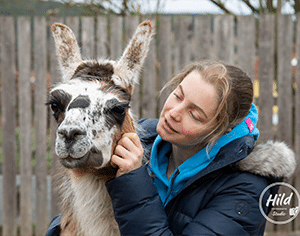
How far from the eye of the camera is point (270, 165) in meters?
1.43

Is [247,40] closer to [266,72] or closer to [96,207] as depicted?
[266,72]

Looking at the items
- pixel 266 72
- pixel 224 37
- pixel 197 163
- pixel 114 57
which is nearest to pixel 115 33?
pixel 114 57

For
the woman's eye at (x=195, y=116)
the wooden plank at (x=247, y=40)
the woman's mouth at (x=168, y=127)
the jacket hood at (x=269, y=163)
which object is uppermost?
the wooden plank at (x=247, y=40)

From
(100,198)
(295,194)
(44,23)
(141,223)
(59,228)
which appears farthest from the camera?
(295,194)

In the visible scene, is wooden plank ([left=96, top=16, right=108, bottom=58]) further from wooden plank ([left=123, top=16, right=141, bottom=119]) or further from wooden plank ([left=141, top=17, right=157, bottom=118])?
wooden plank ([left=141, top=17, right=157, bottom=118])

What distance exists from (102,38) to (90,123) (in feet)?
8.19

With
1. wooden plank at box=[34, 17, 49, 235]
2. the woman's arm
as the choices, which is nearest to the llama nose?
the woman's arm

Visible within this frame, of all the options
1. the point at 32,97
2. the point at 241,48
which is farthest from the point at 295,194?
the point at 32,97

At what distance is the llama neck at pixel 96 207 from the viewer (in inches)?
58.6

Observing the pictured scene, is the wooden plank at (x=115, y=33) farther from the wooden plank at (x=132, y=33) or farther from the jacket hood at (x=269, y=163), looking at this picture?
the jacket hood at (x=269, y=163)

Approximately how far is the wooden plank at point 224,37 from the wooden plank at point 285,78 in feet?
2.16

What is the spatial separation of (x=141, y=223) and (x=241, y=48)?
298cm

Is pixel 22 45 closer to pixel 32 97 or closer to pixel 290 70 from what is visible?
pixel 32 97

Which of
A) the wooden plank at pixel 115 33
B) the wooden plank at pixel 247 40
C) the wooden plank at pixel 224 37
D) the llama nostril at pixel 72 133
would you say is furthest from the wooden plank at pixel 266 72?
the llama nostril at pixel 72 133
